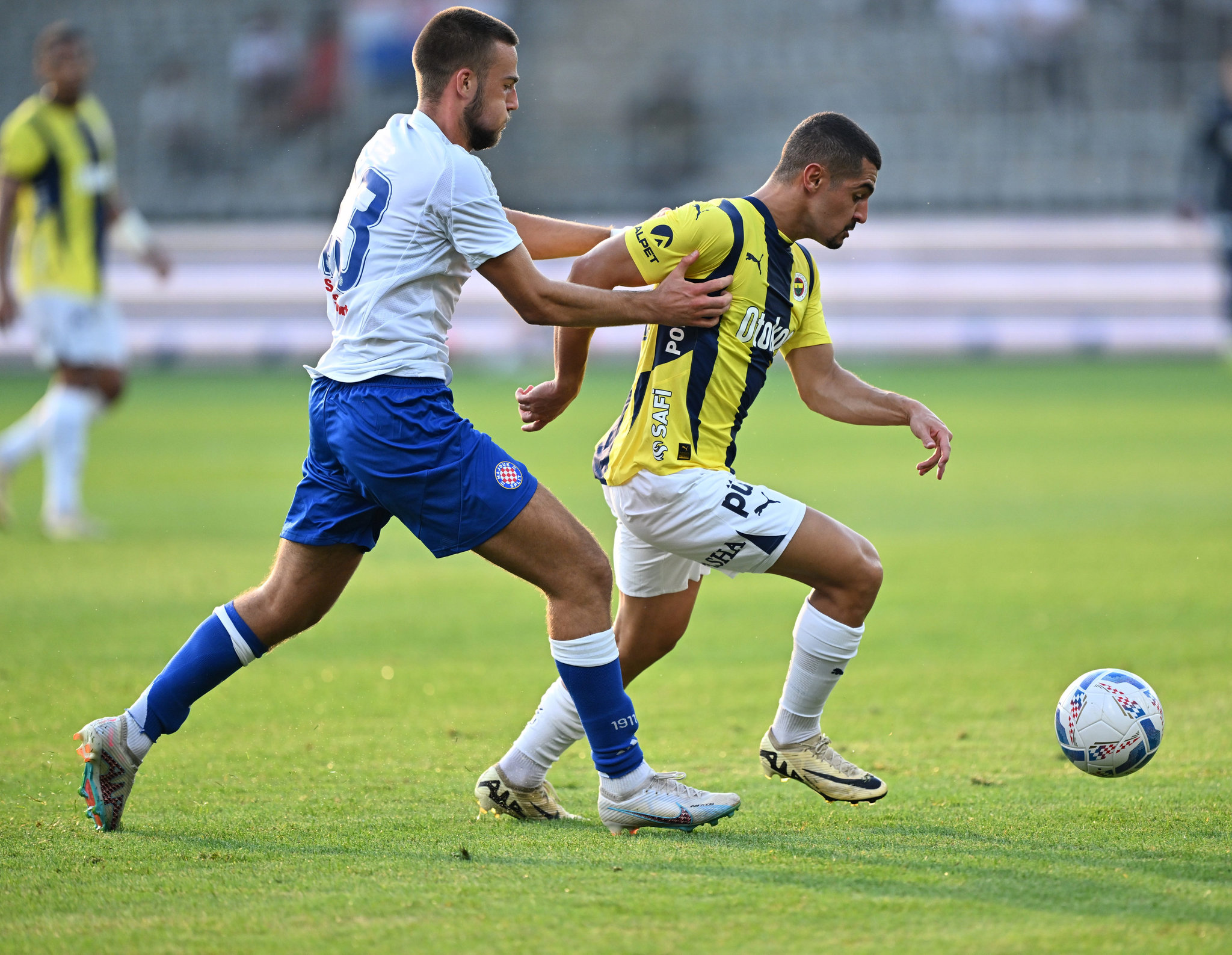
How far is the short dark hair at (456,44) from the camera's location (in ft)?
13.5

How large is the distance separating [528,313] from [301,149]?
27.2 meters

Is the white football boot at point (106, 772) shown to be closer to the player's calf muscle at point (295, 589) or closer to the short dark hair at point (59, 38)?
the player's calf muscle at point (295, 589)

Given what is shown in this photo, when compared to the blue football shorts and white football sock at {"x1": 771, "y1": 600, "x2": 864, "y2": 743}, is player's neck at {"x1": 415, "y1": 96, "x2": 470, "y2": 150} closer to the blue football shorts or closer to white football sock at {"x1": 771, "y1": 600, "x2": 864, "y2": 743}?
the blue football shorts

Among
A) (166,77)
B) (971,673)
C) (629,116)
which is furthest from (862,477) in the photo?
(166,77)

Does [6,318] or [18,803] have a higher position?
[6,318]

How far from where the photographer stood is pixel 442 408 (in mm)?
4086

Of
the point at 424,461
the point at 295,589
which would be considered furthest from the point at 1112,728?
the point at 295,589

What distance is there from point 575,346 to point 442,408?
Answer: 0.58m

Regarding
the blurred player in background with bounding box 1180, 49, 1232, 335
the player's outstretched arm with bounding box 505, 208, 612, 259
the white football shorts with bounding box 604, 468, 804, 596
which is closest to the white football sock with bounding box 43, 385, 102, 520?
the player's outstretched arm with bounding box 505, 208, 612, 259

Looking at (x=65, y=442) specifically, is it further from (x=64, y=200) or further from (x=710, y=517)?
(x=710, y=517)

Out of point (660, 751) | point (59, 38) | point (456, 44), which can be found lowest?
point (660, 751)

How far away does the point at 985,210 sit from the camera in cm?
2770

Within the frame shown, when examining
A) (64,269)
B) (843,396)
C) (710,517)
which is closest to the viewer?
(710,517)

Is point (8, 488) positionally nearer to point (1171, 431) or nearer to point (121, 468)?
point (121, 468)
